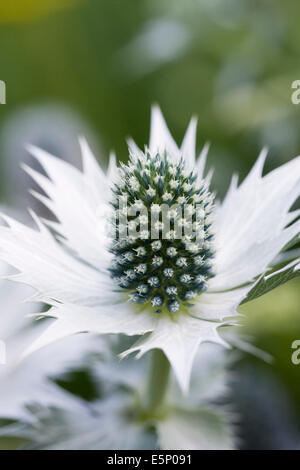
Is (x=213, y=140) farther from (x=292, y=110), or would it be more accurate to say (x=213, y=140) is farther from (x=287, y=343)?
(x=287, y=343)

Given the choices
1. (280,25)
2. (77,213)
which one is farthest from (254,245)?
(280,25)

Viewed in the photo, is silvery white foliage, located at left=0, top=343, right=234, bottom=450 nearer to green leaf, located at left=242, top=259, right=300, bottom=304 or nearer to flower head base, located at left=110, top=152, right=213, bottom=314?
flower head base, located at left=110, top=152, right=213, bottom=314

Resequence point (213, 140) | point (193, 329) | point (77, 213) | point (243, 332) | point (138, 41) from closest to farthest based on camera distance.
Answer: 1. point (193, 329)
2. point (77, 213)
3. point (243, 332)
4. point (138, 41)
5. point (213, 140)

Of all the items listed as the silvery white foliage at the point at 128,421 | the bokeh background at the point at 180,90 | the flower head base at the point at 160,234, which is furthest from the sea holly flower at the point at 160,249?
the bokeh background at the point at 180,90

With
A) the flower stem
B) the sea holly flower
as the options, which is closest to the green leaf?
the sea holly flower

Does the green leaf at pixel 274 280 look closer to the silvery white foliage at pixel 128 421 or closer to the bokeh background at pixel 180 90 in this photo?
the silvery white foliage at pixel 128 421

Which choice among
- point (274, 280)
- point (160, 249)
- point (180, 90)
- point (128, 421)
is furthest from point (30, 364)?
point (180, 90)

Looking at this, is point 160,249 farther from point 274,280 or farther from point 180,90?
point 180,90

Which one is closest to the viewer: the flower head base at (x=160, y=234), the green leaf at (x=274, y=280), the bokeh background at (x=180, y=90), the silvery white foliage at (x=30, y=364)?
the green leaf at (x=274, y=280)
